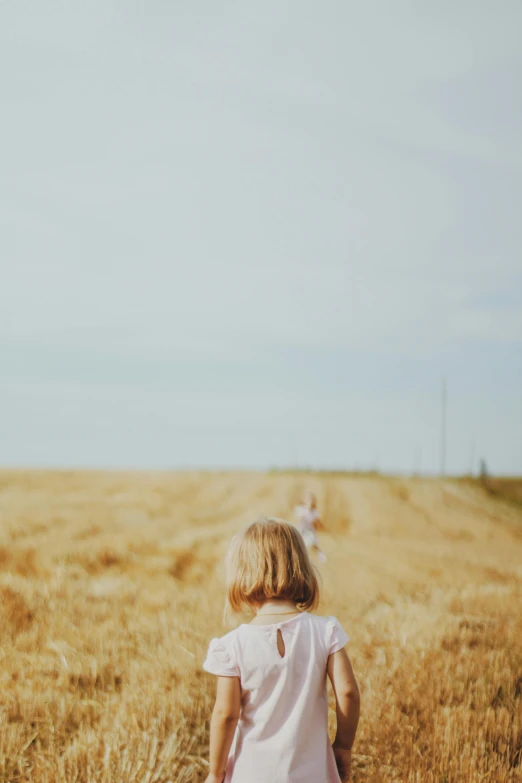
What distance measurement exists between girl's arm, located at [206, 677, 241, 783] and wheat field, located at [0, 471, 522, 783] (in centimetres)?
129

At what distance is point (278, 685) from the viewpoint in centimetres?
270

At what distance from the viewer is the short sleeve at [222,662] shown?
8.80ft

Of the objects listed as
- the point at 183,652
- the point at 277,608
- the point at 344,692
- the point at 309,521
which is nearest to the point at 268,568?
the point at 277,608

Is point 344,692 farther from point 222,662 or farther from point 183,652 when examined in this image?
point 183,652

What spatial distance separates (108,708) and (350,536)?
12219mm

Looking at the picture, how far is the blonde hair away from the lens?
277 centimetres

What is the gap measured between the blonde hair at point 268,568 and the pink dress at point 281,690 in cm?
12

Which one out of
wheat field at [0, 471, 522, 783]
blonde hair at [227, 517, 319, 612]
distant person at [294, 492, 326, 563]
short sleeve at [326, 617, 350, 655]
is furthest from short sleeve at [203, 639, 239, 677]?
distant person at [294, 492, 326, 563]

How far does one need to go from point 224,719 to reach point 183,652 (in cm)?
295

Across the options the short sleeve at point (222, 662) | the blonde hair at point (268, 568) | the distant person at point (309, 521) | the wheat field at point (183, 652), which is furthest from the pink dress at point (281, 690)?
the distant person at point (309, 521)

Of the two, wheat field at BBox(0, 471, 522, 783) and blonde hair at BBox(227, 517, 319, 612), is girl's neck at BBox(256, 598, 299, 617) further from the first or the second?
wheat field at BBox(0, 471, 522, 783)

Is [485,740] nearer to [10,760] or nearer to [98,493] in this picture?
[10,760]

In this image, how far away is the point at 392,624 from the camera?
6562 mm

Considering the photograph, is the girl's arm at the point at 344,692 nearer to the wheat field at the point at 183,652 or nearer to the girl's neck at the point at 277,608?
the girl's neck at the point at 277,608
